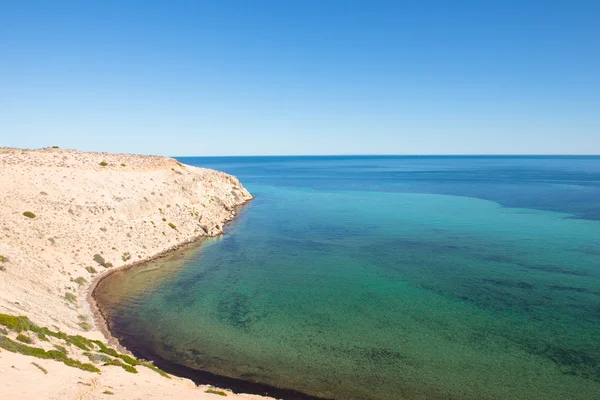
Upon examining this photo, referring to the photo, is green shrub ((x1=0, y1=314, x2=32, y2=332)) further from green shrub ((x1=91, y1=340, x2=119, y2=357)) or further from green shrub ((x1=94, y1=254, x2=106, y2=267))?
green shrub ((x1=94, y1=254, x2=106, y2=267))

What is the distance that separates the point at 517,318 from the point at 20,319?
3623 centimetres

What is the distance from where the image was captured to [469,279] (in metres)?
39.3

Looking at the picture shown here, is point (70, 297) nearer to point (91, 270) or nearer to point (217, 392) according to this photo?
point (91, 270)

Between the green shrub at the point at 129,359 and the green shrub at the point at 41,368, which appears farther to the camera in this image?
the green shrub at the point at 129,359

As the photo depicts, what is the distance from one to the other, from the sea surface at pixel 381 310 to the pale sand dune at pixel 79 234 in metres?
3.48

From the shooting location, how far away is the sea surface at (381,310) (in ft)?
77.5

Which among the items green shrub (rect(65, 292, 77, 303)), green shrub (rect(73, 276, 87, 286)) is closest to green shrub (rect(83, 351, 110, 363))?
green shrub (rect(65, 292, 77, 303))

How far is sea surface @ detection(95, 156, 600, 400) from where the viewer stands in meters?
23.6

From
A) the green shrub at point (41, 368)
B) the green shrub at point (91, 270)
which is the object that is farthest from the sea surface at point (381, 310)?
the green shrub at point (41, 368)

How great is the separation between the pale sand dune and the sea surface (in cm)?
348

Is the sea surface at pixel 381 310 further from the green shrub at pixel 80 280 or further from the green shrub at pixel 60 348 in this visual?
the green shrub at pixel 60 348

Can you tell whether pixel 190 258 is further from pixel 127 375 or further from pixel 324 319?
pixel 127 375

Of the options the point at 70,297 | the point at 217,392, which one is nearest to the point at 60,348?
the point at 217,392

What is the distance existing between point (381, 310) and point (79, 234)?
34.8 m
